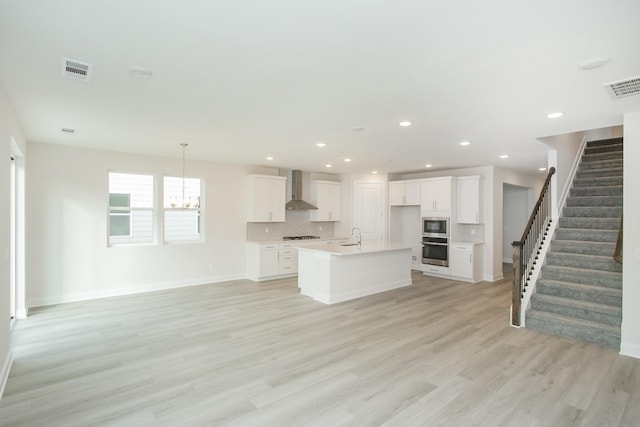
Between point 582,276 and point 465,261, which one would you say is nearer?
point 582,276

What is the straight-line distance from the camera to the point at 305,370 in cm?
330

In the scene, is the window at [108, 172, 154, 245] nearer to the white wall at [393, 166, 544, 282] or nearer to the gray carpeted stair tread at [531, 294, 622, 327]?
the gray carpeted stair tread at [531, 294, 622, 327]

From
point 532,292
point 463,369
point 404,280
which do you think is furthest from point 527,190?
point 463,369

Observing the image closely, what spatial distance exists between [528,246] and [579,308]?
46.7 inches

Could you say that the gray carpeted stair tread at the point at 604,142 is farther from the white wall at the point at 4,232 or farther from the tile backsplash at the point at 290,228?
the white wall at the point at 4,232

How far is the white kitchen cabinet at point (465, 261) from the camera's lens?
24.6 ft

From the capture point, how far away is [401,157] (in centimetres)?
661

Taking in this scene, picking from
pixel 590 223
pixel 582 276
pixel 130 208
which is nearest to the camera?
pixel 582 276

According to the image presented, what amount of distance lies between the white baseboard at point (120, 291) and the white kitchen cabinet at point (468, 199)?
554cm

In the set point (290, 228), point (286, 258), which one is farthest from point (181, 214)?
point (290, 228)

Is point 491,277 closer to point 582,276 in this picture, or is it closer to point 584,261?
point 584,261

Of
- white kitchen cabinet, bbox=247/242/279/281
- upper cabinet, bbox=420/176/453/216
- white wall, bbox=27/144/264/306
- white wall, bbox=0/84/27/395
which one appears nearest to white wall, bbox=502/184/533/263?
upper cabinet, bbox=420/176/453/216

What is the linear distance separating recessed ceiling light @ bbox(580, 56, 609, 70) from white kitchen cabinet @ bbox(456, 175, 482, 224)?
5.30 m

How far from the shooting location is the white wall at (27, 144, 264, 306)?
557 cm
